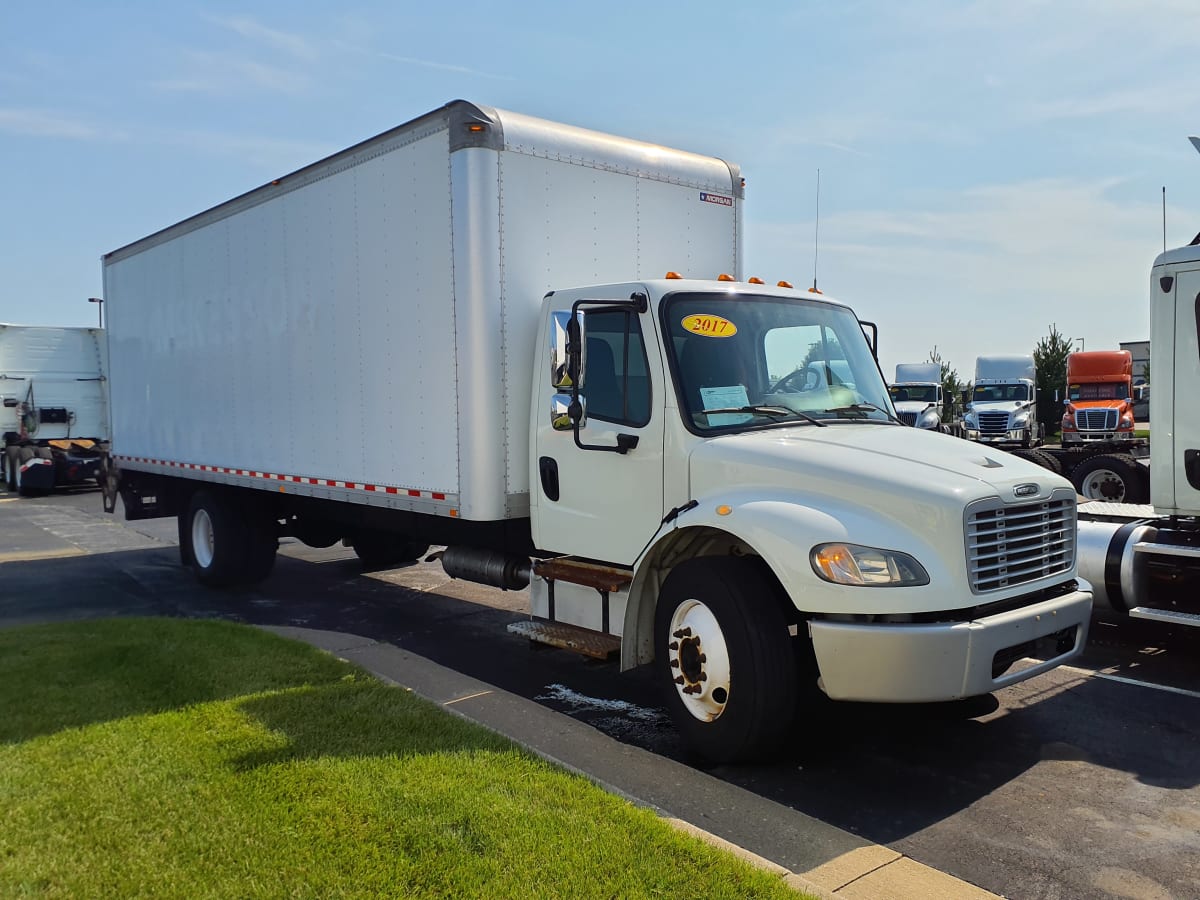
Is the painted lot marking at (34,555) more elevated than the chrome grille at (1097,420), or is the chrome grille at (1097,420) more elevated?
the chrome grille at (1097,420)

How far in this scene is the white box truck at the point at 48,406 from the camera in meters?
24.3

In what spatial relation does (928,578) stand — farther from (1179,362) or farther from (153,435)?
(153,435)

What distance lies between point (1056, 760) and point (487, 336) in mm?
4287

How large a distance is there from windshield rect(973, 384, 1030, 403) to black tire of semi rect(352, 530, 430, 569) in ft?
64.9

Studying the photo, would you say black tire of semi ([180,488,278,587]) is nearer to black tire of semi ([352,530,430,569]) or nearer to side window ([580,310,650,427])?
black tire of semi ([352,530,430,569])

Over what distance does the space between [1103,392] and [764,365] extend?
1771 cm

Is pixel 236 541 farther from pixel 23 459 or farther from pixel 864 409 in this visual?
pixel 23 459

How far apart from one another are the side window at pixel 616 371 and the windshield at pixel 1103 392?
18.0 m

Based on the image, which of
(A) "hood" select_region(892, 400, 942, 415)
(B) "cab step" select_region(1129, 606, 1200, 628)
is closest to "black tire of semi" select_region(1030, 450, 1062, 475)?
(A) "hood" select_region(892, 400, 942, 415)

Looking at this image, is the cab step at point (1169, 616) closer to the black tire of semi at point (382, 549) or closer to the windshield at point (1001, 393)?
the black tire of semi at point (382, 549)

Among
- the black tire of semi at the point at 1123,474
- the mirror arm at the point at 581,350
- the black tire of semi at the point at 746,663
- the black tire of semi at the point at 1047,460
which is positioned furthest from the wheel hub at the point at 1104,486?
the black tire of semi at the point at 746,663

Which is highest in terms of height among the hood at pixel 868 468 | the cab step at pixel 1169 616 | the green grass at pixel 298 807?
the hood at pixel 868 468

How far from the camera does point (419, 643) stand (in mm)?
8195

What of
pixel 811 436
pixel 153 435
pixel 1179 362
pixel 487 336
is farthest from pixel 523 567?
pixel 153 435
